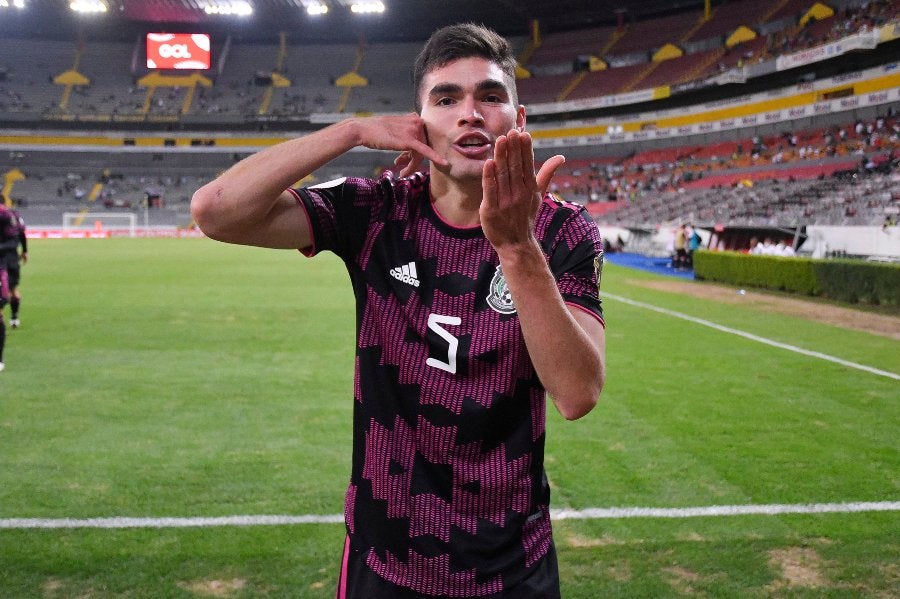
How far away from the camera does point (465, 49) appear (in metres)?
1.97

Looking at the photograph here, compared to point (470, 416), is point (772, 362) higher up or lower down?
lower down

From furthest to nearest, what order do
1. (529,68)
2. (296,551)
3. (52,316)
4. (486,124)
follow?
(529,68) → (52,316) → (296,551) → (486,124)

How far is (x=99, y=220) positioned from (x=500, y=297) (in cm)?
6014

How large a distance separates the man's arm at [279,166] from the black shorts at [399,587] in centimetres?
99

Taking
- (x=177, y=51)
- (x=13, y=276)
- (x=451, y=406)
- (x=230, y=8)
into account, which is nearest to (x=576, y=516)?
(x=451, y=406)

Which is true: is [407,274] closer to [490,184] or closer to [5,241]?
[490,184]

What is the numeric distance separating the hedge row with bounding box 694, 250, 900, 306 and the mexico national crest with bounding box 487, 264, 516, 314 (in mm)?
17042

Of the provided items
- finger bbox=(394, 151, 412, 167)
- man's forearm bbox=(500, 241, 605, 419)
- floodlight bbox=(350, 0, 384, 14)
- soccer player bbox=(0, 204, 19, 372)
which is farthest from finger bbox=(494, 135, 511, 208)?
floodlight bbox=(350, 0, 384, 14)

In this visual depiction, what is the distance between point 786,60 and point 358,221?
153 feet

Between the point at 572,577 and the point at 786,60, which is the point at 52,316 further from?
the point at 786,60

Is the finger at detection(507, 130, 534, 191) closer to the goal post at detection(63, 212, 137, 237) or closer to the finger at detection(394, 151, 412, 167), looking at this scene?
the finger at detection(394, 151, 412, 167)

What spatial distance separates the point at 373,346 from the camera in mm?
2107

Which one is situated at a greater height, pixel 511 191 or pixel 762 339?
pixel 511 191

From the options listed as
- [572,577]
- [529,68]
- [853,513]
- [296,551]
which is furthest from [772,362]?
[529,68]
